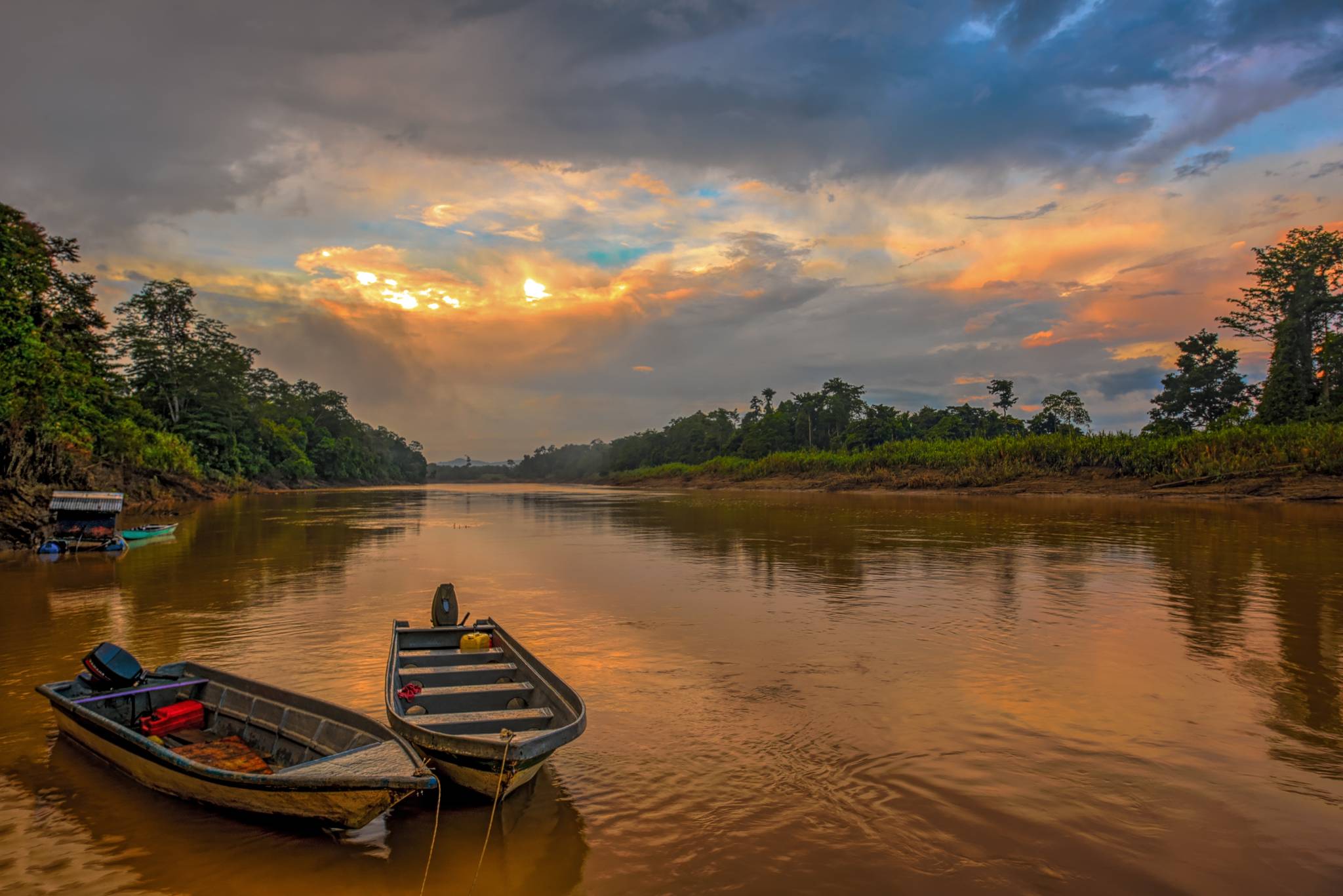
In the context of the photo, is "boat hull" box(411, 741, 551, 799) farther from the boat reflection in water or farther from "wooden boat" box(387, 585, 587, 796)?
the boat reflection in water

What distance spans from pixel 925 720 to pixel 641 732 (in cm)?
323

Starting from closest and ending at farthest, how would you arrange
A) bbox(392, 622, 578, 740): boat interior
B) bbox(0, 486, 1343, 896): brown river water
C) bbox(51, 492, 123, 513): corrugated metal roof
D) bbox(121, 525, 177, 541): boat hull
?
bbox(0, 486, 1343, 896): brown river water, bbox(392, 622, 578, 740): boat interior, bbox(51, 492, 123, 513): corrugated metal roof, bbox(121, 525, 177, 541): boat hull

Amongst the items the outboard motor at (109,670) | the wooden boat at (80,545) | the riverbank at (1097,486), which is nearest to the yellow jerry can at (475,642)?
the outboard motor at (109,670)

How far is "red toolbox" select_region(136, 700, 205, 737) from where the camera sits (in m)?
6.82

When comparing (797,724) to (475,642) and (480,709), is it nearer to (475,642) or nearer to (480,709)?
(480,709)

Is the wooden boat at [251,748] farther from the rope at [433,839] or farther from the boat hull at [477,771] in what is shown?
the rope at [433,839]

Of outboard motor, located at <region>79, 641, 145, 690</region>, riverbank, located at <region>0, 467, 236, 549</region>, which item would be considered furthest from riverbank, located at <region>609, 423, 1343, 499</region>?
riverbank, located at <region>0, 467, 236, 549</region>

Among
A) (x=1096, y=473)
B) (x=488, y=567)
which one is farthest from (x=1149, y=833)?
(x=1096, y=473)

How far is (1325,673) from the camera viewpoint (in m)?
9.15

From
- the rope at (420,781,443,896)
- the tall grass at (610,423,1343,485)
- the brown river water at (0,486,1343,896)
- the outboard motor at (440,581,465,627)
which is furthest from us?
the tall grass at (610,423,1343,485)

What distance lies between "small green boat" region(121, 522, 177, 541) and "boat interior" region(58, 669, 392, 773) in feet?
66.8

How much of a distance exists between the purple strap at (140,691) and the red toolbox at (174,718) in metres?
0.19

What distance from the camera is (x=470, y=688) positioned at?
696 centimetres

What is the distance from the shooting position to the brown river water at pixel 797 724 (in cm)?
506
